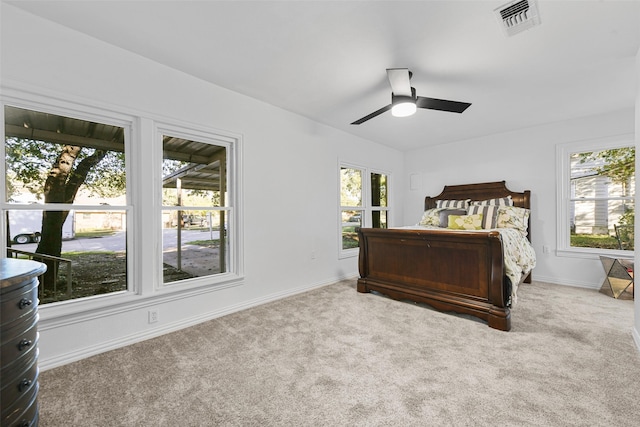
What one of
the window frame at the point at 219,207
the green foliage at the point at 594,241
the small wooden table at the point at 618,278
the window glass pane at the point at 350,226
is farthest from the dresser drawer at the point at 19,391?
the green foliage at the point at 594,241

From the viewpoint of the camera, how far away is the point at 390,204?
536cm

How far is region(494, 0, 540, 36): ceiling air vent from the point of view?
173cm

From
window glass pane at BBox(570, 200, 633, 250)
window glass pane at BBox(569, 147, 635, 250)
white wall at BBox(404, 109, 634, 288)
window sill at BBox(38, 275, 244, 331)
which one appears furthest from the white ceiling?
window sill at BBox(38, 275, 244, 331)

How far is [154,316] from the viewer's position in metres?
2.39

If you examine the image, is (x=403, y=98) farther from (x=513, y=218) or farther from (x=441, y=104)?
(x=513, y=218)

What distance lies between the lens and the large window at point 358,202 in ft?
14.8

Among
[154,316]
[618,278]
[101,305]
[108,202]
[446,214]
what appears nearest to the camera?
[101,305]

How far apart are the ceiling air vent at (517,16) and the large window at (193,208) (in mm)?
2598

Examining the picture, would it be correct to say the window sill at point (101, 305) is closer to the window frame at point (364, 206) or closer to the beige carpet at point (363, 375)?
the beige carpet at point (363, 375)

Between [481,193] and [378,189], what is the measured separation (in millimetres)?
1693

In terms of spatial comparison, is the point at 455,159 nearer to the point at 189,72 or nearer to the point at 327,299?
the point at 327,299

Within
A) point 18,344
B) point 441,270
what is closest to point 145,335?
point 18,344

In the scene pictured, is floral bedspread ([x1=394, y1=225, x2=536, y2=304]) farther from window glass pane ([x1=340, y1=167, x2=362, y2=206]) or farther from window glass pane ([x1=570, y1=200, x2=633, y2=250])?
window glass pane ([x1=340, y1=167, x2=362, y2=206])

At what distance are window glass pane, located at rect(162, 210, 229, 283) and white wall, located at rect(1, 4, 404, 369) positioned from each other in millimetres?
243
